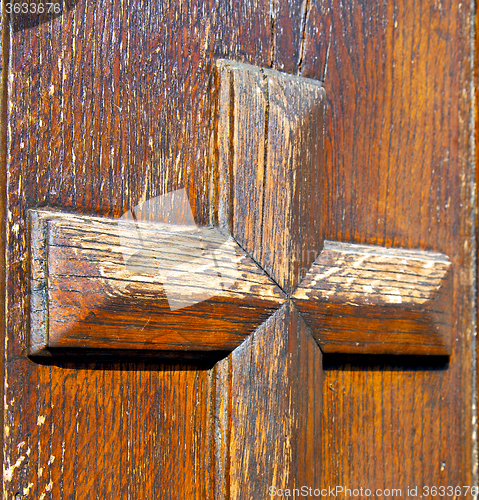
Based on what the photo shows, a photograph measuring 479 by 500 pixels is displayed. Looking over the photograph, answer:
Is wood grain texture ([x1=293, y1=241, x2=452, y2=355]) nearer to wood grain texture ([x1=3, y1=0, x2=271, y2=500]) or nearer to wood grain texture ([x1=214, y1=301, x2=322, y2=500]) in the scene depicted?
wood grain texture ([x1=214, y1=301, x2=322, y2=500])

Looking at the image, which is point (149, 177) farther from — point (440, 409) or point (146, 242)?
point (440, 409)

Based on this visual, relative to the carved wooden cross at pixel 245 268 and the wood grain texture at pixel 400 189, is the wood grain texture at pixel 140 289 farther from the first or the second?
the wood grain texture at pixel 400 189

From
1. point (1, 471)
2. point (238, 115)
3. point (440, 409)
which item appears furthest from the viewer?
point (440, 409)

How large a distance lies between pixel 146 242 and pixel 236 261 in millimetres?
100

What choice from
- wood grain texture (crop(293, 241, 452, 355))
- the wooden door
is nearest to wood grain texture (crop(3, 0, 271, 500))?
the wooden door

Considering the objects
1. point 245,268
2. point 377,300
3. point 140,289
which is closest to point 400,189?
point 377,300

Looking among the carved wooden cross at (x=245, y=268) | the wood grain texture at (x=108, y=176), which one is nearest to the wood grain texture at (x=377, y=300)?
the carved wooden cross at (x=245, y=268)

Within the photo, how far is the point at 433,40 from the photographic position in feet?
2.22

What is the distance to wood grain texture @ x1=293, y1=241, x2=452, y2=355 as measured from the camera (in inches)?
21.8

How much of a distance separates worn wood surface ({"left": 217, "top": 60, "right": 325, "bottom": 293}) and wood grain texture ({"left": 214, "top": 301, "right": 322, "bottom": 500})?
0.07 meters

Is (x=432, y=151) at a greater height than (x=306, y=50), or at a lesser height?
lesser

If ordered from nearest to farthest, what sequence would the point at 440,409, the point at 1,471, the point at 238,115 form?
1. the point at 1,471
2. the point at 238,115
3. the point at 440,409

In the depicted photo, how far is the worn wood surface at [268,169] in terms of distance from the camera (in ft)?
1.72

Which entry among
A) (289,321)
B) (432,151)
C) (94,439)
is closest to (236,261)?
(289,321)
